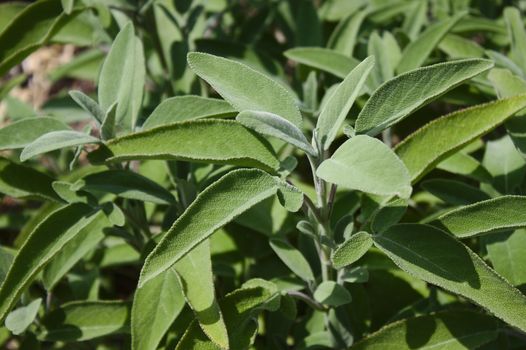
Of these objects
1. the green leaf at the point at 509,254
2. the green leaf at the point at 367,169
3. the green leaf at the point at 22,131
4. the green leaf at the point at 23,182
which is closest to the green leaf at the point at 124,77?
the green leaf at the point at 22,131

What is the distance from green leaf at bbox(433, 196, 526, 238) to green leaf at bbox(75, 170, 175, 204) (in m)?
0.65

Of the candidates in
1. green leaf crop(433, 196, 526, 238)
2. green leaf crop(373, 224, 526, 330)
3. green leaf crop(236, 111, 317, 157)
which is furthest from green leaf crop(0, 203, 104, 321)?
green leaf crop(433, 196, 526, 238)

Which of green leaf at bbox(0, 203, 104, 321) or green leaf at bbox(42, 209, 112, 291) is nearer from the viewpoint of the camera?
green leaf at bbox(0, 203, 104, 321)

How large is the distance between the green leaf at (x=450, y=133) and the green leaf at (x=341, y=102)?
180mm

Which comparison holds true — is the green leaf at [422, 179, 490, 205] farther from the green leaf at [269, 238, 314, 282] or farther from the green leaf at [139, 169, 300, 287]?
the green leaf at [139, 169, 300, 287]

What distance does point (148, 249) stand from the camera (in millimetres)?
1591

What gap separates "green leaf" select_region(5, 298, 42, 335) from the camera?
1.54 metres

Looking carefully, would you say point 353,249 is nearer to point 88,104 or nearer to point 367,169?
point 367,169

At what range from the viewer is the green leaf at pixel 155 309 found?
1.48 metres

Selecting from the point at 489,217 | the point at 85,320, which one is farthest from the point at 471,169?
the point at 85,320

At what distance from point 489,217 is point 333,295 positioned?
1.25 ft

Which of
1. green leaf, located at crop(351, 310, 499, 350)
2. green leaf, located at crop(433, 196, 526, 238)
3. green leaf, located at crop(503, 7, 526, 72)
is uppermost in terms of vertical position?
green leaf, located at crop(503, 7, 526, 72)

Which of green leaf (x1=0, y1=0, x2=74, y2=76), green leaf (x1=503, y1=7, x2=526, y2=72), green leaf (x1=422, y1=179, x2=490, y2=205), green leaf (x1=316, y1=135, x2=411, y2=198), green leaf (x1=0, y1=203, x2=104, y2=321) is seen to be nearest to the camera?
green leaf (x1=316, y1=135, x2=411, y2=198)

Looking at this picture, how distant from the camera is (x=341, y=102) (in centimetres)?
128
